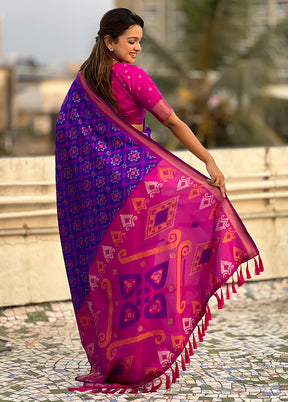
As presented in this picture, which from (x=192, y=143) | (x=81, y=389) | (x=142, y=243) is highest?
(x=192, y=143)

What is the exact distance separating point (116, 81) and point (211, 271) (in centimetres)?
108

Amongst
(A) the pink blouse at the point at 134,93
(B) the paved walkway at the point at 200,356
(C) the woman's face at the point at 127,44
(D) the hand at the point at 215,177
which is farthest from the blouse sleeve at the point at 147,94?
(B) the paved walkway at the point at 200,356

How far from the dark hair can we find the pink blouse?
4 cm

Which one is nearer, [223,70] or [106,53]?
[106,53]

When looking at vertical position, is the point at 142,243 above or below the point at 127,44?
below

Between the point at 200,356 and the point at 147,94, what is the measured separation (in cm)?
174

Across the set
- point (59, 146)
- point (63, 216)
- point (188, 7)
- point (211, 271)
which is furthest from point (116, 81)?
point (188, 7)

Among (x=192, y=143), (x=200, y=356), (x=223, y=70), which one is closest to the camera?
(x=192, y=143)

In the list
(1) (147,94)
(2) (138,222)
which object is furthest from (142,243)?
(1) (147,94)

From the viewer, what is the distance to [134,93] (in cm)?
410

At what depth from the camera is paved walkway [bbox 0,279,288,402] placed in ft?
13.8

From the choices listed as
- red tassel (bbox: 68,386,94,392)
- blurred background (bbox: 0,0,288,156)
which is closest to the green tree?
blurred background (bbox: 0,0,288,156)

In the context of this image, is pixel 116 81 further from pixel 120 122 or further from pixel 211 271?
pixel 211 271

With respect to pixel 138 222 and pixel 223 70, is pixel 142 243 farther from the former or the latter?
pixel 223 70
